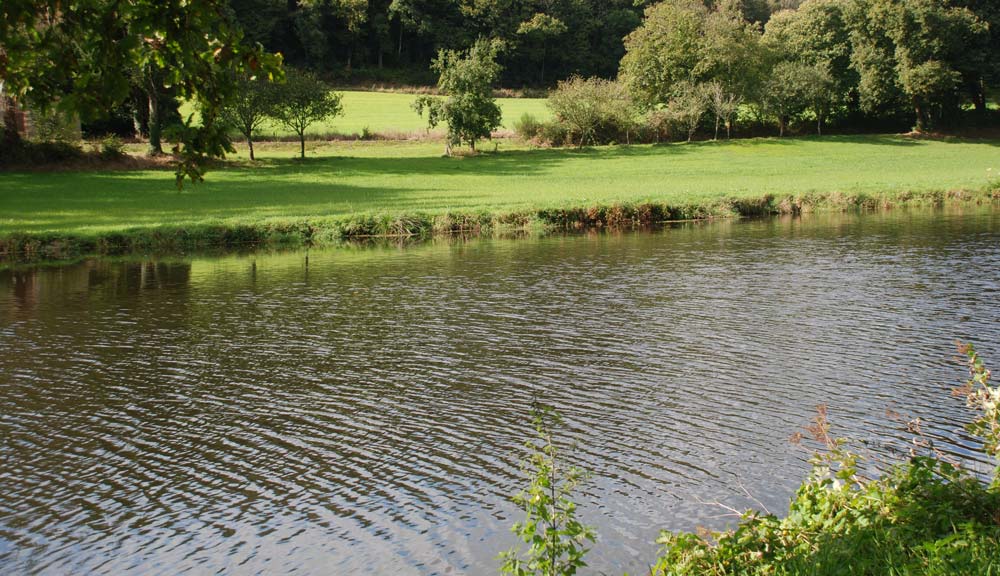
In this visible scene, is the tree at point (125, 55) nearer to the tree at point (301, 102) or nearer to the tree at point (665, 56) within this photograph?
the tree at point (301, 102)

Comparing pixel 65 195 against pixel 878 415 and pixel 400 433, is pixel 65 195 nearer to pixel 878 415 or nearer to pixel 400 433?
pixel 400 433

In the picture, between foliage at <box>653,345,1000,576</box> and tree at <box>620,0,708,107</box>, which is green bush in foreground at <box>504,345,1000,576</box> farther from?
tree at <box>620,0,708,107</box>

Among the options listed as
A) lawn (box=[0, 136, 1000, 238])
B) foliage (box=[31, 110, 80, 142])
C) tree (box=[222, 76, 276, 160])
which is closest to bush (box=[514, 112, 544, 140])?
lawn (box=[0, 136, 1000, 238])

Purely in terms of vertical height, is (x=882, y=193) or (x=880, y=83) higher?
(x=880, y=83)

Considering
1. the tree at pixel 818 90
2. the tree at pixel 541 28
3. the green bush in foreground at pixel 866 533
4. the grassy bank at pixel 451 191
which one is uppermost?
the tree at pixel 541 28

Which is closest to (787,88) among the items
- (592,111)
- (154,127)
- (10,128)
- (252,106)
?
(592,111)

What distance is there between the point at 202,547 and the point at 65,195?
1612 inches

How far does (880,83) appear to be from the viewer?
70.6 metres

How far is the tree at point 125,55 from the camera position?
254 inches

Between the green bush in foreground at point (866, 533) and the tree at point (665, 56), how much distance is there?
2708 inches

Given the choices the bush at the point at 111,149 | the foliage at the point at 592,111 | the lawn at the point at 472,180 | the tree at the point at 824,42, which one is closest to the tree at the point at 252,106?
the lawn at the point at 472,180

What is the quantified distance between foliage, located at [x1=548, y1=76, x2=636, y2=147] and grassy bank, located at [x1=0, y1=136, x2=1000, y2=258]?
4.57 metres

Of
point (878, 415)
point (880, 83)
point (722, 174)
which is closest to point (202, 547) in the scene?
point (878, 415)

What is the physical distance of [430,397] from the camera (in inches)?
508
